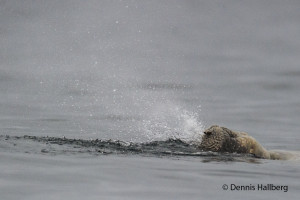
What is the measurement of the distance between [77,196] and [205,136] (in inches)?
185

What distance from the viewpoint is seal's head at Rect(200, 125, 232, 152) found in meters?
12.3

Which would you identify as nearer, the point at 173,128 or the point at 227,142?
the point at 227,142

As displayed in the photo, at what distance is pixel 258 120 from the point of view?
2317 cm

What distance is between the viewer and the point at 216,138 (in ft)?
40.8

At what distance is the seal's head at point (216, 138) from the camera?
1232cm

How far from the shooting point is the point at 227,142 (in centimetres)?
1247

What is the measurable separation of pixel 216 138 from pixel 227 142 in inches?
8.8

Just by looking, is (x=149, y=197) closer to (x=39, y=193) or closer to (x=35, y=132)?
(x=39, y=193)

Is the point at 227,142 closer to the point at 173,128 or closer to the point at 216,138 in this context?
the point at 216,138

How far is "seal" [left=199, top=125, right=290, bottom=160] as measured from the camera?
12.4m

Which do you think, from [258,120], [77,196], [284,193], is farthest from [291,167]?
[258,120]

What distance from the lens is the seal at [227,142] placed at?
40.6ft

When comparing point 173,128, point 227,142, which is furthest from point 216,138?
point 173,128

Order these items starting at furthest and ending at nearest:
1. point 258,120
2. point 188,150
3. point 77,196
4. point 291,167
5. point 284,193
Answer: point 258,120, point 188,150, point 291,167, point 284,193, point 77,196
